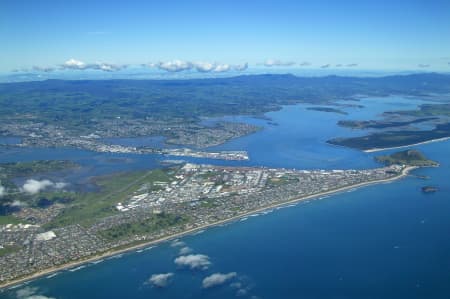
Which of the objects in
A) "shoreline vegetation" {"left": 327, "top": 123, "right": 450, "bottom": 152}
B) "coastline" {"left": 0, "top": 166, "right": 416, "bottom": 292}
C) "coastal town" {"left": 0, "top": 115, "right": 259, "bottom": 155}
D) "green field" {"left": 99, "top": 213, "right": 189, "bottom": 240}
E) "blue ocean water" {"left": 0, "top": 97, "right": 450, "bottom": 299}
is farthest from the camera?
"coastal town" {"left": 0, "top": 115, "right": 259, "bottom": 155}

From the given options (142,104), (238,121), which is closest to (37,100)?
(142,104)

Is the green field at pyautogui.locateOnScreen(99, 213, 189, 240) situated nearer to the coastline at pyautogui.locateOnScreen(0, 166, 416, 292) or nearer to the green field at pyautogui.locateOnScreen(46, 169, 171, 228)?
the coastline at pyautogui.locateOnScreen(0, 166, 416, 292)

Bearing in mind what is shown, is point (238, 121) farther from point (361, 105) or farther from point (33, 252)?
point (33, 252)

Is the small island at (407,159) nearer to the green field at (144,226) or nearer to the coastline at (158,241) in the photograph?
the coastline at (158,241)

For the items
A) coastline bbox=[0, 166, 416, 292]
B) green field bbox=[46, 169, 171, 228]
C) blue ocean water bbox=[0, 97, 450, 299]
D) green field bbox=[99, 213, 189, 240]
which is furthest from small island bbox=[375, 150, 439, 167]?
green field bbox=[99, 213, 189, 240]

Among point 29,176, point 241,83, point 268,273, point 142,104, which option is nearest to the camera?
point 268,273
